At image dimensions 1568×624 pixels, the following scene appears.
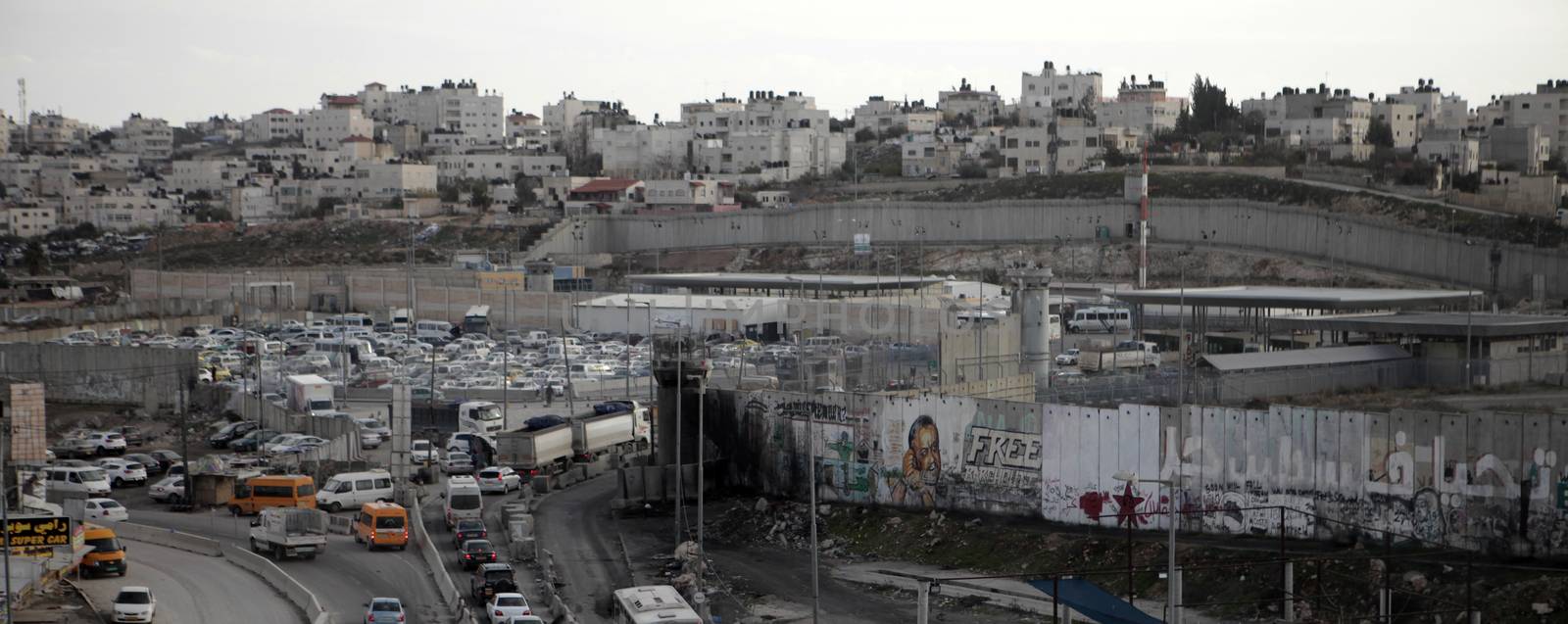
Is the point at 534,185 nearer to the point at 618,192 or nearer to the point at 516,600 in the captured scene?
the point at 618,192

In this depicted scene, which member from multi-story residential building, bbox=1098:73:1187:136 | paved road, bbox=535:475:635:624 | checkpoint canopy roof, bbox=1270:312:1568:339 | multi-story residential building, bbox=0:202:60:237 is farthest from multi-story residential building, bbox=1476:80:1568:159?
multi-story residential building, bbox=0:202:60:237

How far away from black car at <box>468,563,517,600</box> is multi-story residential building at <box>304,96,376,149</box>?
537ft

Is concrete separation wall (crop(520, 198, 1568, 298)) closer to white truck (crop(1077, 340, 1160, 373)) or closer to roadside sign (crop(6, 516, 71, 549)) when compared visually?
white truck (crop(1077, 340, 1160, 373))

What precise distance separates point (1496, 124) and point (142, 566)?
11278cm

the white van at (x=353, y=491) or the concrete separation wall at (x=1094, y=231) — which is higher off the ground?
the concrete separation wall at (x=1094, y=231)

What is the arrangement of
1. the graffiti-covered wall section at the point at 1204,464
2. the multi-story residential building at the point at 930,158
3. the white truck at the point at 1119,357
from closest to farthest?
1. the graffiti-covered wall section at the point at 1204,464
2. the white truck at the point at 1119,357
3. the multi-story residential building at the point at 930,158

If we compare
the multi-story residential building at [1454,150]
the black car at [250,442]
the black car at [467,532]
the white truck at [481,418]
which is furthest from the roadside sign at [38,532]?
the multi-story residential building at [1454,150]

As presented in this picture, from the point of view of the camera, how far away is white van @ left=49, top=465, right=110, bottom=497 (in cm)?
3341

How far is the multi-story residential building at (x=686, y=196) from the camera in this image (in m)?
112

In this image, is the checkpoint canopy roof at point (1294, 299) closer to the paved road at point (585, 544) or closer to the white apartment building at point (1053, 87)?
the paved road at point (585, 544)

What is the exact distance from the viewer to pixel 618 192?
118 m

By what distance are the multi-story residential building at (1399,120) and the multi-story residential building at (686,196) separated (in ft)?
169

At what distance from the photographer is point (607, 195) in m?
119

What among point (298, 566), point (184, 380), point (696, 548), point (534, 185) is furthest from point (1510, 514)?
point (534, 185)
